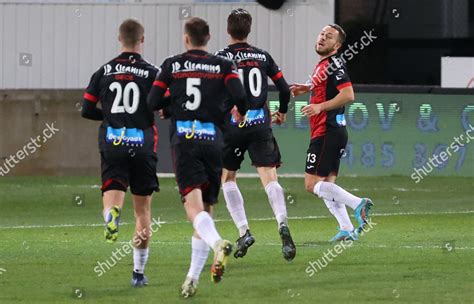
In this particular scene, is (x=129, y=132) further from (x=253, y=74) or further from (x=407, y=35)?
(x=407, y=35)

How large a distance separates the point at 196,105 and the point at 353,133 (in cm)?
Result: 1453

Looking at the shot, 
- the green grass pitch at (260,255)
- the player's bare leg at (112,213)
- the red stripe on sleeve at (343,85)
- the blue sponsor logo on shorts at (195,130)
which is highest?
the red stripe on sleeve at (343,85)

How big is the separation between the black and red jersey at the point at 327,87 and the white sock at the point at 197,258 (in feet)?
13.8

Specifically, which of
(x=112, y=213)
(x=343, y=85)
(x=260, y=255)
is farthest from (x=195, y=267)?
(x=343, y=85)

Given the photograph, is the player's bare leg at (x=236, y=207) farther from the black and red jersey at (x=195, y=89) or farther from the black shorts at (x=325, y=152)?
the black and red jersey at (x=195, y=89)

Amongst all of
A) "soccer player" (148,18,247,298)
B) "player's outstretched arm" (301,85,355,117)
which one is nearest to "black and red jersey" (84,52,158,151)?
"soccer player" (148,18,247,298)

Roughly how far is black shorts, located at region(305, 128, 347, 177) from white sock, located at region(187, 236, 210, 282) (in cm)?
456

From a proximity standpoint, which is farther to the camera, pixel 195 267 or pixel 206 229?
pixel 195 267

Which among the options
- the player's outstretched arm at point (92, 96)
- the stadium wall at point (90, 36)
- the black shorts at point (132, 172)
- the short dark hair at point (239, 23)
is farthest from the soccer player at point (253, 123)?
the stadium wall at point (90, 36)

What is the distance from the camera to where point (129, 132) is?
39.3 ft

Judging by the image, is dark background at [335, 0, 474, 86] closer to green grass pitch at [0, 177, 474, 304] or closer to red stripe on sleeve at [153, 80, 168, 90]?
green grass pitch at [0, 177, 474, 304]

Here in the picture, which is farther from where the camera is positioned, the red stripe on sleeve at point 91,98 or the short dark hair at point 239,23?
the short dark hair at point 239,23

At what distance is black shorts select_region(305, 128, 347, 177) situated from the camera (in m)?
15.5

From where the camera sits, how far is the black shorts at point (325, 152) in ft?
50.8
